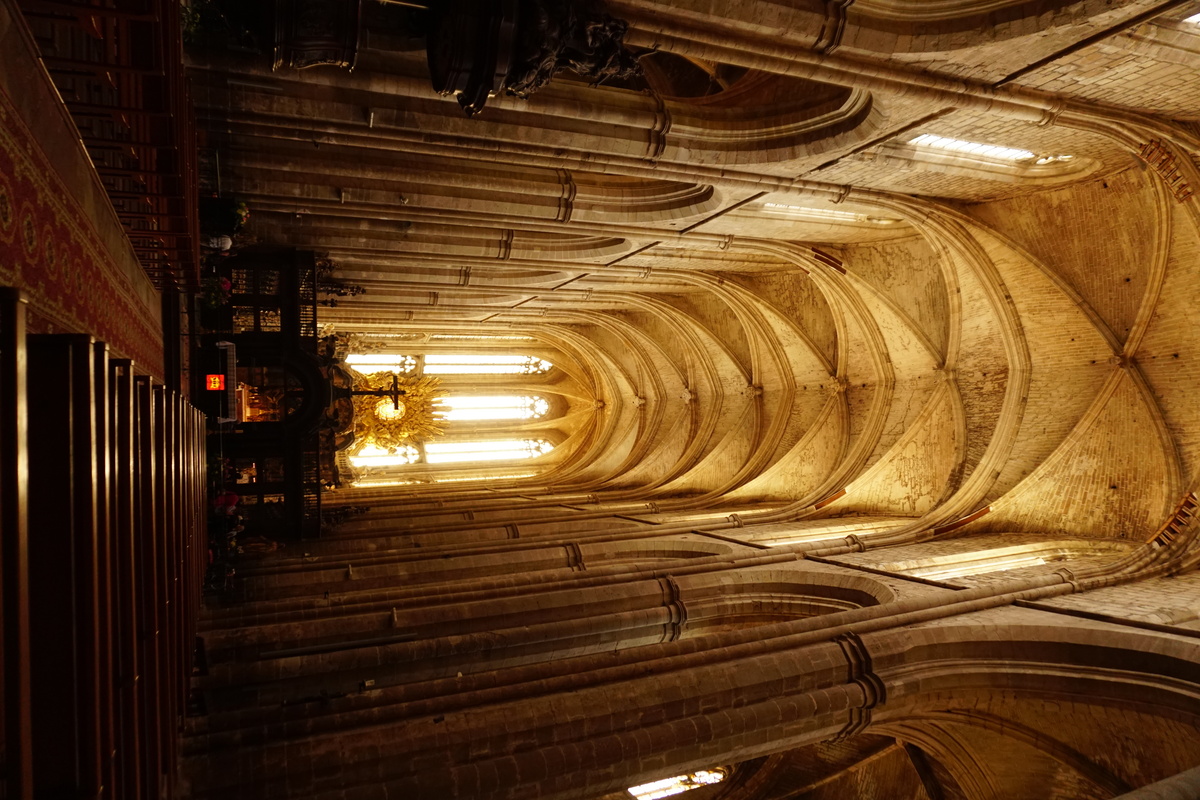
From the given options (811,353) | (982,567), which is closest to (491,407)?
(811,353)

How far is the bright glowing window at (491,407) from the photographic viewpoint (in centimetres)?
2464

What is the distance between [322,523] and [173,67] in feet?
32.4

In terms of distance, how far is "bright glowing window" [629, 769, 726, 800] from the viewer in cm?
1070

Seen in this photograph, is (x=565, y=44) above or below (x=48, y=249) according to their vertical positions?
above

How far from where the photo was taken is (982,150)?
9664 mm

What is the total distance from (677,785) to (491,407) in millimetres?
16266

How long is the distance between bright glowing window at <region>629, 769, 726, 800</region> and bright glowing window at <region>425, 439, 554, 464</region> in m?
15.1

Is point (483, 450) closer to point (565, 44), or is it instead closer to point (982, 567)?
point (982, 567)

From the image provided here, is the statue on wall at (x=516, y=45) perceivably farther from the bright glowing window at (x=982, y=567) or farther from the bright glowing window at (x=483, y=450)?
the bright glowing window at (x=483, y=450)

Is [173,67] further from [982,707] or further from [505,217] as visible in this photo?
[982,707]

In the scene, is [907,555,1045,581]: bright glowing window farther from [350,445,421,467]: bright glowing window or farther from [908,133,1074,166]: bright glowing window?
[350,445,421,467]: bright glowing window

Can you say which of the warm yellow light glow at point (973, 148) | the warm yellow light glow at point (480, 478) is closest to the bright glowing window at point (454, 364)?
the warm yellow light glow at point (480, 478)

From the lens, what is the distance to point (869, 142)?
29.0ft

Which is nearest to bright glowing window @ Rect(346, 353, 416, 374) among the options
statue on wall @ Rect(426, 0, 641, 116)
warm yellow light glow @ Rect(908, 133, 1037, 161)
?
warm yellow light glow @ Rect(908, 133, 1037, 161)
